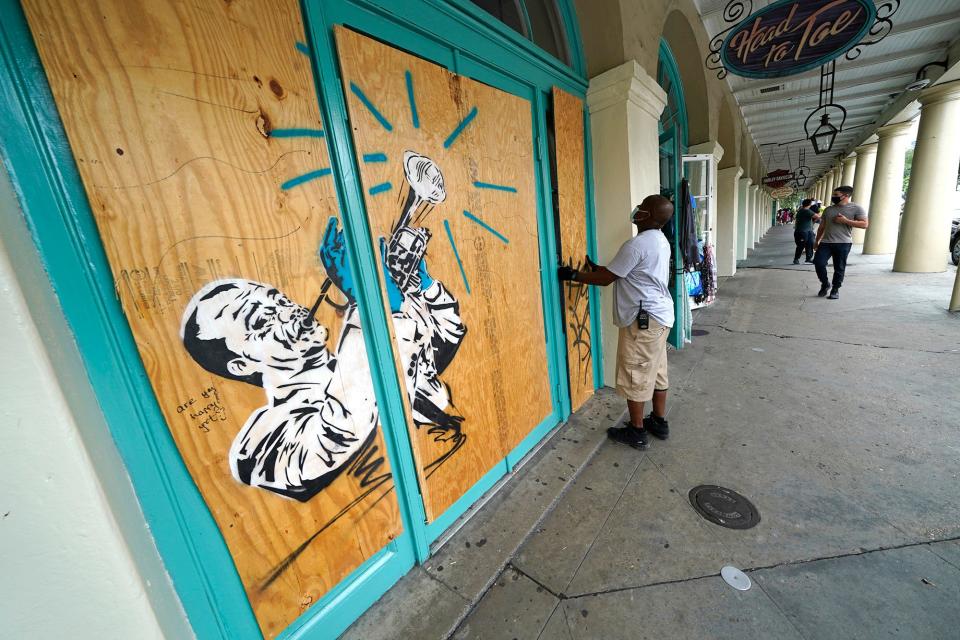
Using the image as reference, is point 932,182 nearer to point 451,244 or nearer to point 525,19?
point 525,19

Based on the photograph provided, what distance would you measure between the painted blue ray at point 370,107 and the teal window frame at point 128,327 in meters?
0.08

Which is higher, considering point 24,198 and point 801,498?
point 24,198

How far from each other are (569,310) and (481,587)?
2.13 m

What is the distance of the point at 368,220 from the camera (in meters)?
1.67

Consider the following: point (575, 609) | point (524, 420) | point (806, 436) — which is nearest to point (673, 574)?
point (575, 609)

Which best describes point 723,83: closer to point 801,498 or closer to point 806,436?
point 806,436

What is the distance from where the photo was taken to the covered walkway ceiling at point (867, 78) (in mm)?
5516

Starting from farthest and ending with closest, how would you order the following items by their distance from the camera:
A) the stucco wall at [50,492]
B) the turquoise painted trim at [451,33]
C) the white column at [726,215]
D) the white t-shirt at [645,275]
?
the white column at [726,215], the white t-shirt at [645,275], the turquoise painted trim at [451,33], the stucco wall at [50,492]

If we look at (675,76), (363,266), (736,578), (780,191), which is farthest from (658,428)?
(780,191)

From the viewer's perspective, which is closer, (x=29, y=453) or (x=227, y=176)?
(x=29, y=453)

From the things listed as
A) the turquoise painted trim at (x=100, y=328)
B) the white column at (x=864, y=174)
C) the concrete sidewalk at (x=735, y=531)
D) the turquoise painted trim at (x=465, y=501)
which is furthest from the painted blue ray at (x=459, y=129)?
the white column at (x=864, y=174)

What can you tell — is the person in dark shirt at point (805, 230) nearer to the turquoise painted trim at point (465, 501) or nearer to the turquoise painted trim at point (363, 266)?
the turquoise painted trim at point (465, 501)

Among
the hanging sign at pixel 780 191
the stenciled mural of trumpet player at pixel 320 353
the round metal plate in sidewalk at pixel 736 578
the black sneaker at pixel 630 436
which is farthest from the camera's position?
the hanging sign at pixel 780 191

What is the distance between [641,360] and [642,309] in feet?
1.36
